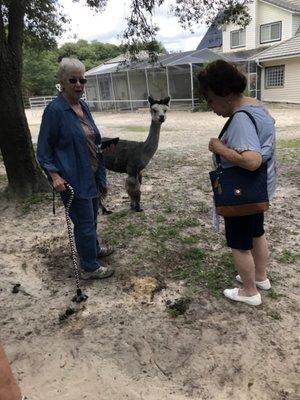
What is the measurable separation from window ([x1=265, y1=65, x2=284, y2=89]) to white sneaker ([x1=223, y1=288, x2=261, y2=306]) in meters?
19.8

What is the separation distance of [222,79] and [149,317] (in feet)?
5.70

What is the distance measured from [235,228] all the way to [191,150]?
268 inches

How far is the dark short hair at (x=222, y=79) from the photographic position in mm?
2449

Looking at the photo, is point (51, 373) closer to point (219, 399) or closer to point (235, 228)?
point (219, 399)

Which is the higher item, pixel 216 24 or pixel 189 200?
pixel 216 24

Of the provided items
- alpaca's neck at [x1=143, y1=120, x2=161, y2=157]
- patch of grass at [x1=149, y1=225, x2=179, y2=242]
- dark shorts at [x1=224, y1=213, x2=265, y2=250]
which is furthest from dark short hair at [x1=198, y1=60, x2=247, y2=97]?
alpaca's neck at [x1=143, y1=120, x2=161, y2=157]

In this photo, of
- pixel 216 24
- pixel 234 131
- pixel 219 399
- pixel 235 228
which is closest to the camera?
pixel 219 399

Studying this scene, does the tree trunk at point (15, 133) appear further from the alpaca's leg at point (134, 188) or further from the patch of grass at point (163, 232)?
the patch of grass at point (163, 232)

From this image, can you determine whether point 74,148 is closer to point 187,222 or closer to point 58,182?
point 58,182

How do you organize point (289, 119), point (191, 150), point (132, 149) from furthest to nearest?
point (289, 119) < point (191, 150) < point (132, 149)

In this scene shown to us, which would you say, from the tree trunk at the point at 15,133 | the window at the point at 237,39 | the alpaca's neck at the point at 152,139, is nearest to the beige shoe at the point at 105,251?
the alpaca's neck at the point at 152,139

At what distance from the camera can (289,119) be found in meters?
15.0

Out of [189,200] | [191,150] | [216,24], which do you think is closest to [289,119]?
[191,150]

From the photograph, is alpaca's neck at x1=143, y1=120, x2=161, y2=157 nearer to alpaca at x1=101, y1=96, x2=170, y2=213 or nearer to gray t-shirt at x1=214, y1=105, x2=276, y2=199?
alpaca at x1=101, y1=96, x2=170, y2=213
